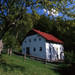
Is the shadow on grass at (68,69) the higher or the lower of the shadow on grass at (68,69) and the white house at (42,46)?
the lower

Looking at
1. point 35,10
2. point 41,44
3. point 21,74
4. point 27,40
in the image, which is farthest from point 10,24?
point 27,40

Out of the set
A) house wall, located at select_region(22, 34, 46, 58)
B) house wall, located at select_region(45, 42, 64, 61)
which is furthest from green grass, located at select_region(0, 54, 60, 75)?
house wall, located at select_region(45, 42, 64, 61)

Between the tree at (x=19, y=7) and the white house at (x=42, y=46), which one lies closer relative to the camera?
the tree at (x=19, y=7)

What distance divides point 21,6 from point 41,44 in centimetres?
1740

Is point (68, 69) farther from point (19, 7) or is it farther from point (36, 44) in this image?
point (36, 44)

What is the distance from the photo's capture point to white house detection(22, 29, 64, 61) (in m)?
24.9

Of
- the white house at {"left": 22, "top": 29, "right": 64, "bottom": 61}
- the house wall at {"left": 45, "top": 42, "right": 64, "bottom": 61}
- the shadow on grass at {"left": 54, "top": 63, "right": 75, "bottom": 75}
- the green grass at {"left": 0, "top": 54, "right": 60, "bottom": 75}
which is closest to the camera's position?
the green grass at {"left": 0, "top": 54, "right": 60, "bottom": 75}

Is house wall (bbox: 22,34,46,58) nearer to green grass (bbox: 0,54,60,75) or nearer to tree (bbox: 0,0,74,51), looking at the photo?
green grass (bbox: 0,54,60,75)

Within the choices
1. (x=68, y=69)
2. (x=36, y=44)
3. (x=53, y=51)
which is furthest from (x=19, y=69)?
Result: (x=53, y=51)

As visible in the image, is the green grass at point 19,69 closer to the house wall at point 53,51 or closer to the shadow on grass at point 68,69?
the shadow on grass at point 68,69

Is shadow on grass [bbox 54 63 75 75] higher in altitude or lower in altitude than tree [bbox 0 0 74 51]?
lower

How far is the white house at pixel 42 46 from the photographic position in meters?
24.9

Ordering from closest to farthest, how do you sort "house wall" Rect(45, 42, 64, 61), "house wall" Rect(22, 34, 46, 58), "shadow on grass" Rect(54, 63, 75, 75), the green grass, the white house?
the green grass
"shadow on grass" Rect(54, 63, 75, 75)
the white house
"house wall" Rect(22, 34, 46, 58)
"house wall" Rect(45, 42, 64, 61)

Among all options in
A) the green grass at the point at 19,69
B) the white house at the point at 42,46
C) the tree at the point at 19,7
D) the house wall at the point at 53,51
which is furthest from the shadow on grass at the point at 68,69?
the house wall at the point at 53,51
